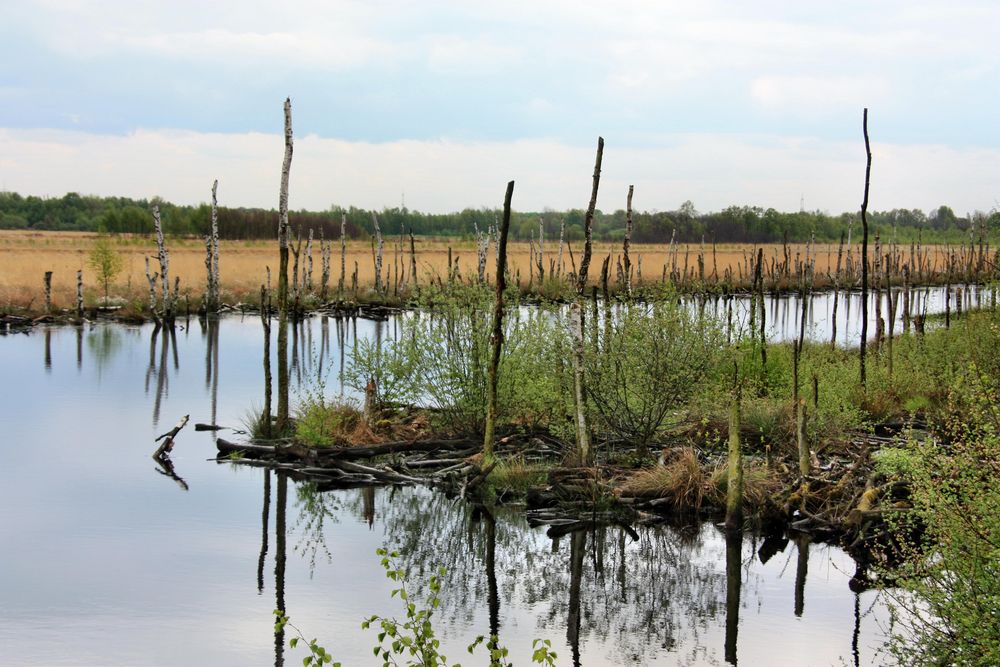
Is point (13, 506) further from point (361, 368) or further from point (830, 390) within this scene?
point (830, 390)

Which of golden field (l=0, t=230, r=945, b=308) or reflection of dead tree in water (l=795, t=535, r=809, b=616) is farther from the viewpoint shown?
golden field (l=0, t=230, r=945, b=308)

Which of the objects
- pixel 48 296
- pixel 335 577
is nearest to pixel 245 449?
pixel 335 577

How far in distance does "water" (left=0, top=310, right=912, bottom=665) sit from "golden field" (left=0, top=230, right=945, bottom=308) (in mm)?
15265

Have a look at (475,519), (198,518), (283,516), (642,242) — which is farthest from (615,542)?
(642,242)

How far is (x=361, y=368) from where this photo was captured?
765 inches

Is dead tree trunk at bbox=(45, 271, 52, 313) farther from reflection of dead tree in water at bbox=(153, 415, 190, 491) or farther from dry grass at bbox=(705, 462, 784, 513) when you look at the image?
dry grass at bbox=(705, 462, 784, 513)

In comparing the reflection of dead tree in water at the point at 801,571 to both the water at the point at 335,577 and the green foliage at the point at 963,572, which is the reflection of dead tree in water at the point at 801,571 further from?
the green foliage at the point at 963,572

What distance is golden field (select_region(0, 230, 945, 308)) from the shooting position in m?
50.8

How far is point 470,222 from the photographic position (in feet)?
519

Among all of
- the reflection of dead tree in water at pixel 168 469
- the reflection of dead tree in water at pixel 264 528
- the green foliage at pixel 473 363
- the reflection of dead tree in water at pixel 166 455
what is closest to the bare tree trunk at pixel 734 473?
the green foliage at pixel 473 363

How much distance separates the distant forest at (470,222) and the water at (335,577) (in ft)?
224

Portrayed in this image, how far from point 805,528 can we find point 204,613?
759 cm

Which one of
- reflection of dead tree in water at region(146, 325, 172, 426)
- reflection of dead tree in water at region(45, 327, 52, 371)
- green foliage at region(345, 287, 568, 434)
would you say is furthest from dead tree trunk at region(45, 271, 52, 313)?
green foliage at region(345, 287, 568, 434)

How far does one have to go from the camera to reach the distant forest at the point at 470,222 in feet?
367
